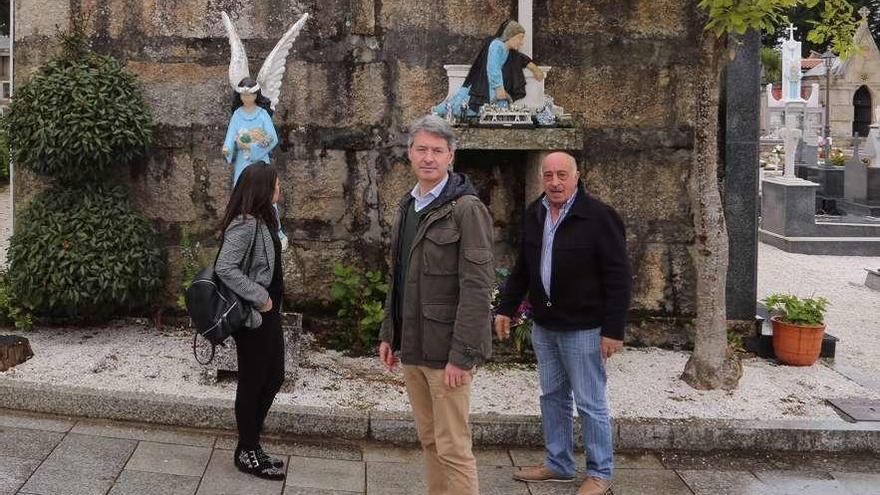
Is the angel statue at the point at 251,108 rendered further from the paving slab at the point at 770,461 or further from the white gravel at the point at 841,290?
the white gravel at the point at 841,290

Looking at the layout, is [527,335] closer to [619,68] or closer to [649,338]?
[649,338]

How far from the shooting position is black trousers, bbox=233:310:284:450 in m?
4.47

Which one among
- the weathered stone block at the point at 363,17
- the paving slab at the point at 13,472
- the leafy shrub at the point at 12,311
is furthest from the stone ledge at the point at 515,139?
the leafy shrub at the point at 12,311

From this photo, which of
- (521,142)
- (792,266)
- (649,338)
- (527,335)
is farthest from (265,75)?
(792,266)

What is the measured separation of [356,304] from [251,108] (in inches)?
68.5

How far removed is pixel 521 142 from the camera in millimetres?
6367

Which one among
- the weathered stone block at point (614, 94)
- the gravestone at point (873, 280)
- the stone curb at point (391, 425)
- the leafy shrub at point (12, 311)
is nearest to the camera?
the stone curb at point (391, 425)

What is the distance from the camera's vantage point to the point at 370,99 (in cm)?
697

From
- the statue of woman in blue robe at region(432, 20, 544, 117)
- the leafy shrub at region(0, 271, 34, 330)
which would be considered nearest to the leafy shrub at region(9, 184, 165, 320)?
the leafy shrub at region(0, 271, 34, 330)

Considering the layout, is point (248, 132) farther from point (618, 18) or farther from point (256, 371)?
point (618, 18)

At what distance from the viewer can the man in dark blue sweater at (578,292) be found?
4.32 metres

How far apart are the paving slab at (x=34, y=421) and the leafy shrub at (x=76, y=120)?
2.00m

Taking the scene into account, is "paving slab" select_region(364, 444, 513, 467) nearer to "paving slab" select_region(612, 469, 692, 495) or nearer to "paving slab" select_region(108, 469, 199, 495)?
"paving slab" select_region(612, 469, 692, 495)

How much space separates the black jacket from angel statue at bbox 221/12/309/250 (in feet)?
7.76
